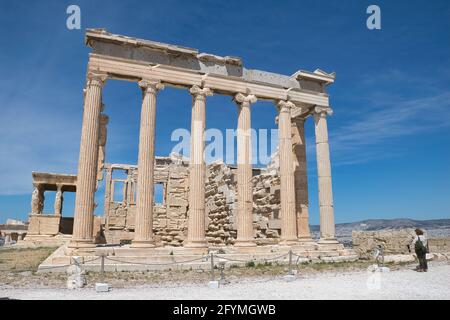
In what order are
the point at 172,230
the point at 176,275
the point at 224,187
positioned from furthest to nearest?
the point at 172,230 < the point at 224,187 < the point at 176,275

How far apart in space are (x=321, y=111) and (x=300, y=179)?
4.13 m

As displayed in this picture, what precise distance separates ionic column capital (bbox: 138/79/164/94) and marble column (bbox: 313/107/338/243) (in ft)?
30.6

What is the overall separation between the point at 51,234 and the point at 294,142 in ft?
67.9

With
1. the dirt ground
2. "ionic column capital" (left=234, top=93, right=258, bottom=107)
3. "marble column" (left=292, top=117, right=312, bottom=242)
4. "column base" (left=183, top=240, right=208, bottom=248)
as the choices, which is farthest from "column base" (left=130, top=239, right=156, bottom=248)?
"marble column" (left=292, top=117, right=312, bottom=242)

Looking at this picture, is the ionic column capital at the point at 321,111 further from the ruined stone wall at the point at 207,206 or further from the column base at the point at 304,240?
the column base at the point at 304,240

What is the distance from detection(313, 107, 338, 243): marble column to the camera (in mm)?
20000

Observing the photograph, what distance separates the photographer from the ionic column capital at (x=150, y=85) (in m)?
17.0

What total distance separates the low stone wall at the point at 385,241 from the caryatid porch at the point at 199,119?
204cm

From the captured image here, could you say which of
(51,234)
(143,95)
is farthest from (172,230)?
(143,95)

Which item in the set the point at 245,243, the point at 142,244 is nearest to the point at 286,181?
the point at 245,243

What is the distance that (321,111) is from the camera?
70.2ft

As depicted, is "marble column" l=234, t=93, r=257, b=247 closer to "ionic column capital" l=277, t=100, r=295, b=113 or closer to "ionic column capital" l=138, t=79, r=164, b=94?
"ionic column capital" l=277, t=100, r=295, b=113

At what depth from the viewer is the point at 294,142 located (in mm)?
22375
